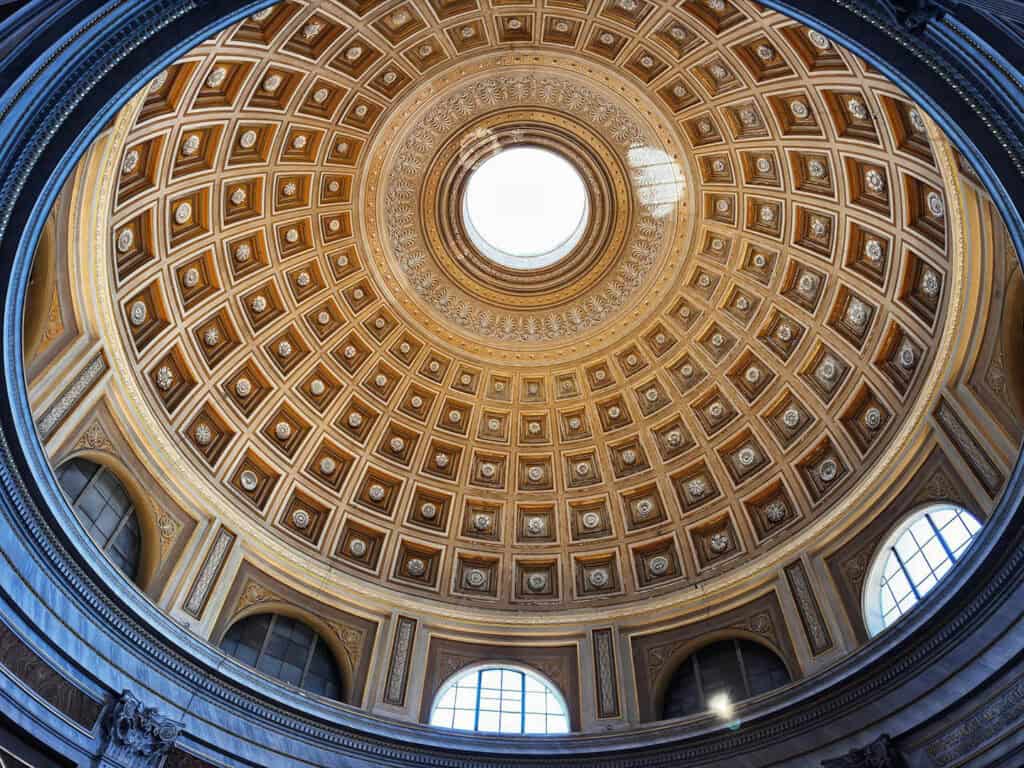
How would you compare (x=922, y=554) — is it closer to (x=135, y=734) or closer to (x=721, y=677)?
(x=721, y=677)

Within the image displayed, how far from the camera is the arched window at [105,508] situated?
17.5 m

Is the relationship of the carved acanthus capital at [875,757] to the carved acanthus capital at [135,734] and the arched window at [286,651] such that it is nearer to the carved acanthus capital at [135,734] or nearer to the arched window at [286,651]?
the arched window at [286,651]

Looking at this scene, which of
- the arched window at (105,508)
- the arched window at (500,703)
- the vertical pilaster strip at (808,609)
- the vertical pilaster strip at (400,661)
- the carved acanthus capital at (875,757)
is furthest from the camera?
the arched window at (500,703)

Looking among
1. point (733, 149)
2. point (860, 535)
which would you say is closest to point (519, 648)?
point (860, 535)

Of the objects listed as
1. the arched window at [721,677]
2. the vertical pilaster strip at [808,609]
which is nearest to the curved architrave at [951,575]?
the vertical pilaster strip at [808,609]

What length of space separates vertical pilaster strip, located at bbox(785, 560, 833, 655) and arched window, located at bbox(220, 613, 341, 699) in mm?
11126

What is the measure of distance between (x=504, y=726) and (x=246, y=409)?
1039 cm

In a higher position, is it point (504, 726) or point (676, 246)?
point (676, 246)

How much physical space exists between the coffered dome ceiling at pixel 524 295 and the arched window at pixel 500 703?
7.59 feet

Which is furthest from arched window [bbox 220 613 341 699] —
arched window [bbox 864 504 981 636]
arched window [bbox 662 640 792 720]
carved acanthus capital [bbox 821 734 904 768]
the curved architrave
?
arched window [bbox 864 504 981 636]

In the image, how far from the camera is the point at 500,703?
21.0 m

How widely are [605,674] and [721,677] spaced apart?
9.12 feet

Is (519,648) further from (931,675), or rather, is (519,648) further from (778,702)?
(931,675)

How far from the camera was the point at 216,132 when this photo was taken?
777 inches
